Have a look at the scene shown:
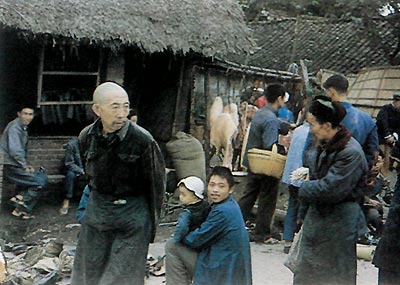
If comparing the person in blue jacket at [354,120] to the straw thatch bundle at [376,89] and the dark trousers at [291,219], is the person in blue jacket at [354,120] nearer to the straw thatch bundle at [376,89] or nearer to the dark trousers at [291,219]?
the dark trousers at [291,219]

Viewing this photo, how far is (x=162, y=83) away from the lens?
42.0 feet

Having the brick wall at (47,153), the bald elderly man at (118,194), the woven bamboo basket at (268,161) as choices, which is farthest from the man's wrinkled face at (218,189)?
the brick wall at (47,153)

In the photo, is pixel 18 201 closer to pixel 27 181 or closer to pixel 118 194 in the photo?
pixel 27 181

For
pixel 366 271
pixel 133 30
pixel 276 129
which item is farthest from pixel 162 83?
pixel 366 271

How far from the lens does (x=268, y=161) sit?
7.87 metres

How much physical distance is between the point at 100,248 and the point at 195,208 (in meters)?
1.08

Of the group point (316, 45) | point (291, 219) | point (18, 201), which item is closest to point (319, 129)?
point (291, 219)

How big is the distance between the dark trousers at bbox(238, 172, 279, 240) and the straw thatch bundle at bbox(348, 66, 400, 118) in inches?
222

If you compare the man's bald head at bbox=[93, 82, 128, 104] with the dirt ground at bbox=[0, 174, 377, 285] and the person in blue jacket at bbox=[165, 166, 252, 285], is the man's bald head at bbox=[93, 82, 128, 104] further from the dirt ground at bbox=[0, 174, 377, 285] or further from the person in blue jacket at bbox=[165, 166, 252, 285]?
the dirt ground at bbox=[0, 174, 377, 285]

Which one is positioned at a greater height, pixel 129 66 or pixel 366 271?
pixel 129 66

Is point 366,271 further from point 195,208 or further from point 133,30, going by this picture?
point 133,30

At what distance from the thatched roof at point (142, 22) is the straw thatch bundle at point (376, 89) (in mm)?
2795

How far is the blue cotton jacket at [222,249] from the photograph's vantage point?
5.31 meters

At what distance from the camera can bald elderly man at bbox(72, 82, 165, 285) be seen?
15.4 ft
